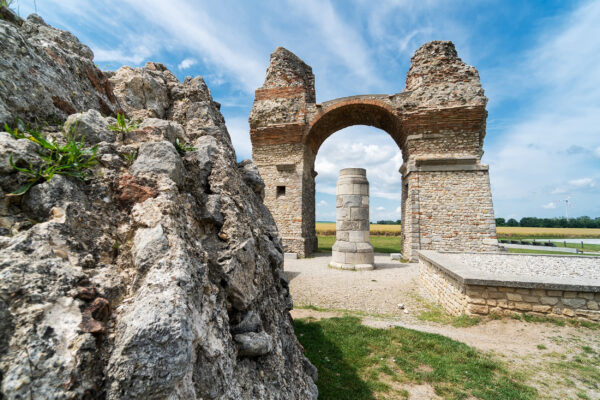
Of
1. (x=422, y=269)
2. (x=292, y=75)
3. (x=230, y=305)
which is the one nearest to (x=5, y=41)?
(x=230, y=305)

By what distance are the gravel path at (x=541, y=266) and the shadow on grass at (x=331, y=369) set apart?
375cm

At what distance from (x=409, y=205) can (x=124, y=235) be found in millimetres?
11750

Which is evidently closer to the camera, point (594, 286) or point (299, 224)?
point (594, 286)

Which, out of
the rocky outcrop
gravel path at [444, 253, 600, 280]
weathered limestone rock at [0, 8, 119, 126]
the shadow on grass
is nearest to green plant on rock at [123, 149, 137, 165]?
the rocky outcrop

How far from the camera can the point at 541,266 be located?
6.84 meters

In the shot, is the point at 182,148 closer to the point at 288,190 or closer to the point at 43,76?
the point at 43,76

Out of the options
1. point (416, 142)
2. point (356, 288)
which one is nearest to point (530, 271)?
point (356, 288)

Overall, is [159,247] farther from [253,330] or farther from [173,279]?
[253,330]

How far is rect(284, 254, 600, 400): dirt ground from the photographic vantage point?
10.2ft

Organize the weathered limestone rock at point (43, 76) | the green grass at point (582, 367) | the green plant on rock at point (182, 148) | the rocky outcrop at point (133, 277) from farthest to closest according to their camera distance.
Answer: the green grass at point (582, 367) → the green plant on rock at point (182, 148) → the weathered limestone rock at point (43, 76) → the rocky outcrop at point (133, 277)

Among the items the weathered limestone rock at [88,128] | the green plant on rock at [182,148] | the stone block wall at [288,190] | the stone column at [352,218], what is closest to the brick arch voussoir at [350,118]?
the stone block wall at [288,190]

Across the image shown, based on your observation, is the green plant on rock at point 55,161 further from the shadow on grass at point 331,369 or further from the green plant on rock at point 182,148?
the shadow on grass at point 331,369

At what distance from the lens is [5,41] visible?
1682mm

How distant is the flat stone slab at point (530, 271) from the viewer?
14.2 ft
